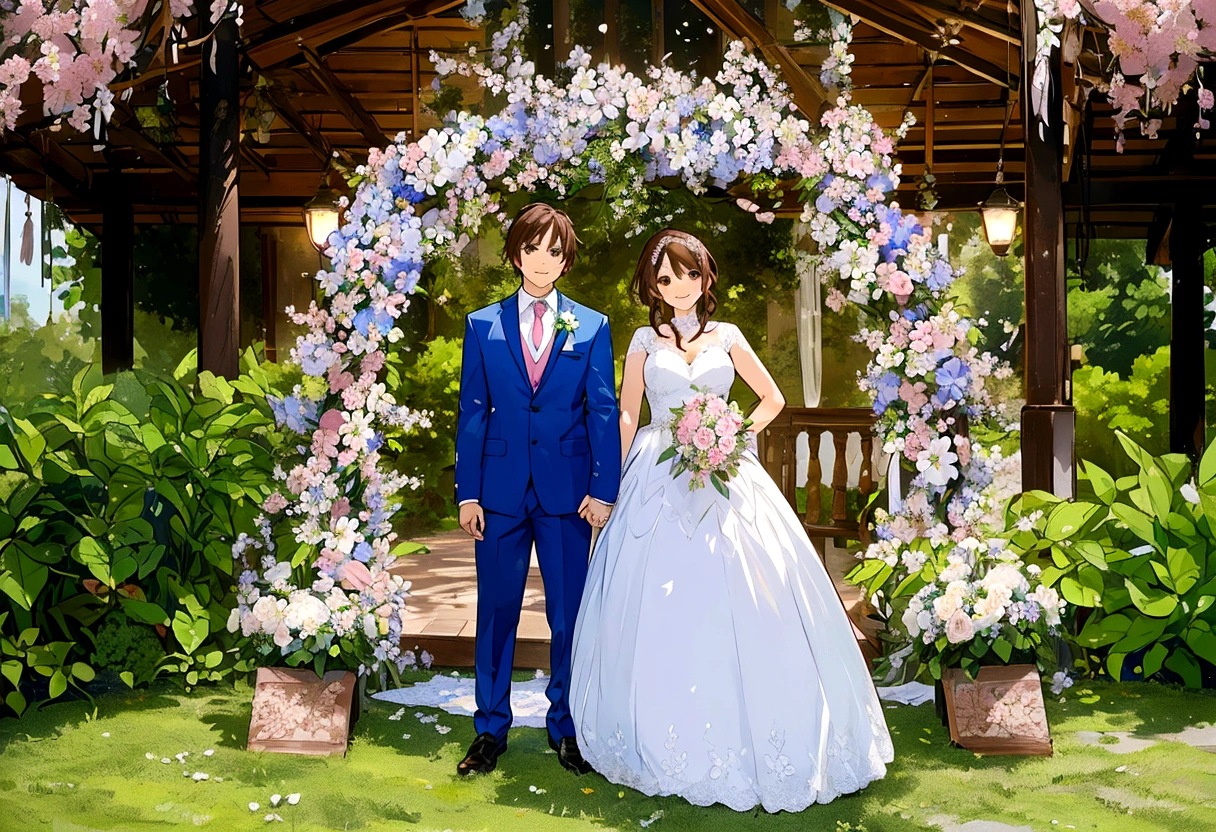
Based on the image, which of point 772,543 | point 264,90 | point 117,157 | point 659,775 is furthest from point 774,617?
point 117,157

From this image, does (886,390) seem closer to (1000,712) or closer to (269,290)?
(1000,712)

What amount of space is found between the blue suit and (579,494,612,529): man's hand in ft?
0.08

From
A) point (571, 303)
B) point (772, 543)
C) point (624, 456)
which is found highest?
point (571, 303)

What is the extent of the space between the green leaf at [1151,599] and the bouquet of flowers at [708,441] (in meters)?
2.27

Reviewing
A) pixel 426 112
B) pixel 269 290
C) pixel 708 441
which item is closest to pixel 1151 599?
pixel 708 441

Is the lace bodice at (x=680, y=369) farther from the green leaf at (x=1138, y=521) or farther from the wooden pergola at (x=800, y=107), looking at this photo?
the green leaf at (x=1138, y=521)

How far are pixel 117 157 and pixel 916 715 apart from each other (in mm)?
9011

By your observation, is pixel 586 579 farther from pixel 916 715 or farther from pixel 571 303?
pixel 916 715

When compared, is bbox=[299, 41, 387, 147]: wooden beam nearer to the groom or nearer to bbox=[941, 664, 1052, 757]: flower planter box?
the groom

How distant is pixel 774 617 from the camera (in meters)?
3.65

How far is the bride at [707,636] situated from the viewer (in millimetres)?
3580

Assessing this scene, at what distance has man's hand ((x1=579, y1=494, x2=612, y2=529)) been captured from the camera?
12.9 ft

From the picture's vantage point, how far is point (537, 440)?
3.95 m

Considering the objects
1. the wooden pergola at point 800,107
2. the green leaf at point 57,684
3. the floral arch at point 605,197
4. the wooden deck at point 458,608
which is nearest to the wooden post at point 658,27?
the wooden pergola at point 800,107
